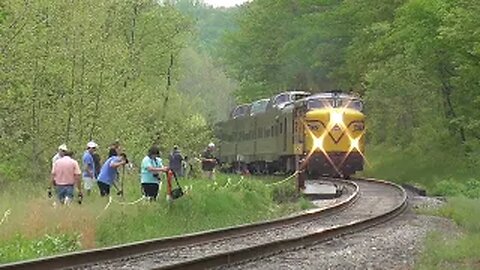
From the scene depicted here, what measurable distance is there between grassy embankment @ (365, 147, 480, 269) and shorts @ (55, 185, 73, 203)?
7.56m

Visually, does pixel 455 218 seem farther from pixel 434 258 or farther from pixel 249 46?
pixel 249 46

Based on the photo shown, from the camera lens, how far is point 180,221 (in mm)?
19547

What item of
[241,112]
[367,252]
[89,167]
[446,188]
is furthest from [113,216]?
[241,112]

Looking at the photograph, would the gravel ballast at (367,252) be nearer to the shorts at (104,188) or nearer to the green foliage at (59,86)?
the shorts at (104,188)

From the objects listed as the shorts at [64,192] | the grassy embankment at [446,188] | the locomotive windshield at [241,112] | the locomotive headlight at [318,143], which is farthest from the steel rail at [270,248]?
the locomotive windshield at [241,112]

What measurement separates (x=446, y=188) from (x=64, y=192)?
18439 mm

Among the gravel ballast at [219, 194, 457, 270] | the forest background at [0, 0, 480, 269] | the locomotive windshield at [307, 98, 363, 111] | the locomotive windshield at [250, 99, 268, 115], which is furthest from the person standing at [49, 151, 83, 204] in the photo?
the locomotive windshield at [250, 99, 268, 115]

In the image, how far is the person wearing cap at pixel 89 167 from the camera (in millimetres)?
20531

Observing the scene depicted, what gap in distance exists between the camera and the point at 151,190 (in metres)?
20.2

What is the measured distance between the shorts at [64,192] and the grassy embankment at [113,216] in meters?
0.30

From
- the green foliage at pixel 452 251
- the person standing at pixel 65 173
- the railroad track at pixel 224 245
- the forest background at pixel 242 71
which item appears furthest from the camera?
the forest background at pixel 242 71

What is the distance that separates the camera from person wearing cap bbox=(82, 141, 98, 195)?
67.4ft

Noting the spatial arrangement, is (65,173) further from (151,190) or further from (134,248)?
(134,248)

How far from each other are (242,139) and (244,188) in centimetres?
2152
